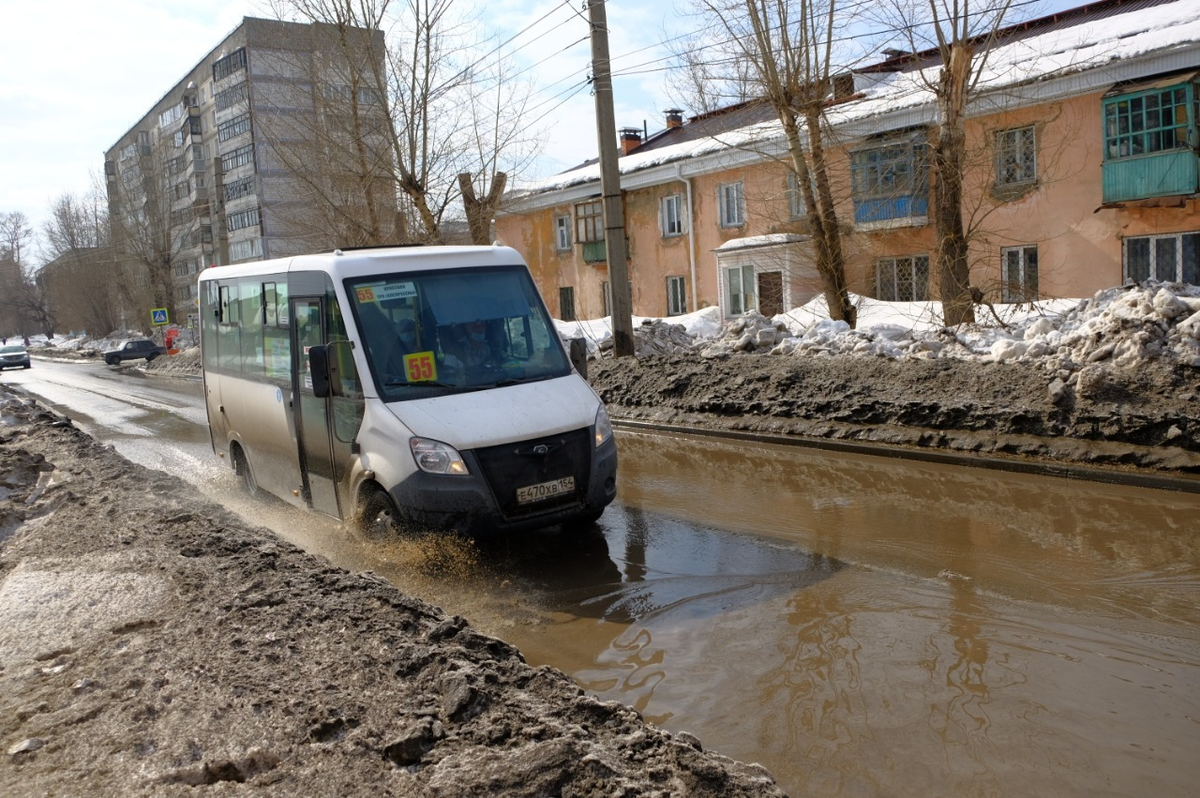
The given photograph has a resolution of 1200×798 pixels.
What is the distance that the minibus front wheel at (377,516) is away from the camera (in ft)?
23.9

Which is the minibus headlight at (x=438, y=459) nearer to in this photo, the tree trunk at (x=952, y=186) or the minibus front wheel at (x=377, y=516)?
the minibus front wheel at (x=377, y=516)

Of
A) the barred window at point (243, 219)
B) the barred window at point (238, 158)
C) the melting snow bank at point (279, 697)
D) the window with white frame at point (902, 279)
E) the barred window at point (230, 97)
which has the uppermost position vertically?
the barred window at point (230, 97)

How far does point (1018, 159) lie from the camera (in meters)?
23.0

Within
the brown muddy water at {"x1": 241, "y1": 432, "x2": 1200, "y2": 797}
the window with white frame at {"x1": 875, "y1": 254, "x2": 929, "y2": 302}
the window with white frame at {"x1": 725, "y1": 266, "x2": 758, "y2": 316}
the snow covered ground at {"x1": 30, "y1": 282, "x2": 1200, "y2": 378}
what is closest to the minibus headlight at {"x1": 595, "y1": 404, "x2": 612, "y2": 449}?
the brown muddy water at {"x1": 241, "y1": 432, "x2": 1200, "y2": 797}

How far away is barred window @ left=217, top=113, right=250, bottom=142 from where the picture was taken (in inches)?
2557

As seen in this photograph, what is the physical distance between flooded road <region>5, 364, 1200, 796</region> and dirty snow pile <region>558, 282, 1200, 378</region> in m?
2.21

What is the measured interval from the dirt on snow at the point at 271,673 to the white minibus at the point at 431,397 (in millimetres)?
898

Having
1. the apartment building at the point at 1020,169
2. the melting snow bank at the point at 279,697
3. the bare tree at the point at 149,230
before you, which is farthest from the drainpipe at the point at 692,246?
the bare tree at the point at 149,230

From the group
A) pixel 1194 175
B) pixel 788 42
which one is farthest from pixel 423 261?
pixel 1194 175

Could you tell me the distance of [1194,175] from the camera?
20078mm

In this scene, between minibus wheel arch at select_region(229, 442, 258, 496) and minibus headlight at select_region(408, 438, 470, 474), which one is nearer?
minibus headlight at select_region(408, 438, 470, 474)

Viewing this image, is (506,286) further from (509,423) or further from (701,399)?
(701,399)

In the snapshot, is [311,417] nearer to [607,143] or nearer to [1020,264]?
[607,143]

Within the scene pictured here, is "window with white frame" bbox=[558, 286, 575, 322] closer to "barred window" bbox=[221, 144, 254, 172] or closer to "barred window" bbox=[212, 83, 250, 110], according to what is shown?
"barred window" bbox=[221, 144, 254, 172]
